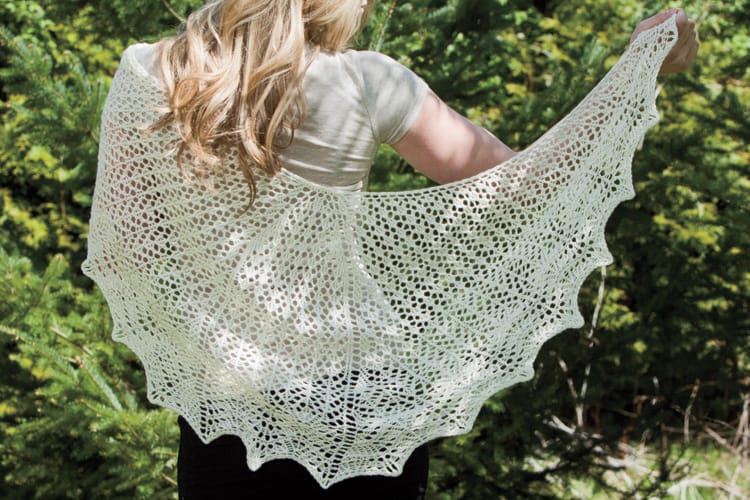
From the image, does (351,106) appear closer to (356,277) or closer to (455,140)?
(455,140)

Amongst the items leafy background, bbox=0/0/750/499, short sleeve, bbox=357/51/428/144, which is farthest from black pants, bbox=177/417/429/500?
leafy background, bbox=0/0/750/499

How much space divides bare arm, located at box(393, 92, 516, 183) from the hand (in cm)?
34

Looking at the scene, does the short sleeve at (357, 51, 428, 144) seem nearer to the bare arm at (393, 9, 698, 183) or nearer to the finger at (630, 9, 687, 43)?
the bare arm at (393, 9, 698, 183)

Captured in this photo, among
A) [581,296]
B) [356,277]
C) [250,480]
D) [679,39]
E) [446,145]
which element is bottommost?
[581,296]

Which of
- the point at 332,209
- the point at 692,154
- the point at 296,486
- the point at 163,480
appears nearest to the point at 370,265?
the point at 332,209

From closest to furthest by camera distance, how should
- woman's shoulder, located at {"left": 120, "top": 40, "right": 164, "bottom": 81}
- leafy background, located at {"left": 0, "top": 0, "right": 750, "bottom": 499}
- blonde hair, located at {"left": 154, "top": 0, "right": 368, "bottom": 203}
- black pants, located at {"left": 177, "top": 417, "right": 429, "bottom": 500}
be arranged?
blonde hair, located at {"left": 154, "top": 0, "right": 368, "bottom": 203}
woman's shoulder, located at {"left": 120, "top": 40, "right": 164, "bottom": 81}
black pants, located at {"left": 177, "top": 417, "right": 429, "bottom": 500}
leafy background, located at {"left": 0, "top": 0, "right": 750, "bottom": 499}

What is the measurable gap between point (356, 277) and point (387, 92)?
0.33 meters

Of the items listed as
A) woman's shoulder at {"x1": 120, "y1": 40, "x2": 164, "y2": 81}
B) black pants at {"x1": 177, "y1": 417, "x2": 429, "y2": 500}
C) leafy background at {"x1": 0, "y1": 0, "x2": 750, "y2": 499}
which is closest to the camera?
woman's shoulder at {"x1": 120, "y1": 40, "x2": 164, "y2": 81}

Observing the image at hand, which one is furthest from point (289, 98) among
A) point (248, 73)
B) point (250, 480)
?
point (250, 480)

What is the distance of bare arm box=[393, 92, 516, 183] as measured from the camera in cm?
130

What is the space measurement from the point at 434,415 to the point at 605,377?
1762mm

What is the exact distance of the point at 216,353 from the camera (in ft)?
4.55

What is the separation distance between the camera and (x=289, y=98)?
1189 mm

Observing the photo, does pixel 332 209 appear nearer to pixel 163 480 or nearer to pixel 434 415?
pixel 434 415
